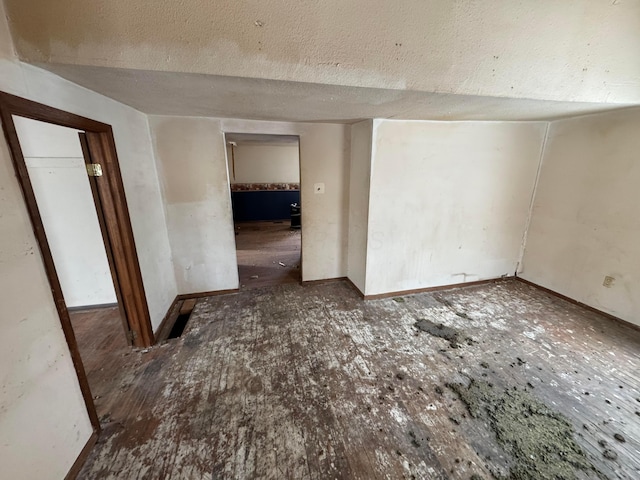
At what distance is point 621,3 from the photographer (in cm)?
181

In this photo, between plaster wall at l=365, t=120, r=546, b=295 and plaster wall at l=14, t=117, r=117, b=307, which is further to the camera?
plaster wall at l=365, t=120, r=546, b=295

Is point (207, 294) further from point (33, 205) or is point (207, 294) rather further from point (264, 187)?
point (264, 187)

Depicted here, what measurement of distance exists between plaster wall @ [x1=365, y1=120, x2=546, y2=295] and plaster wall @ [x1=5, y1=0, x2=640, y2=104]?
110 centimetres

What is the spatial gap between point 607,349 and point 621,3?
2787 mm

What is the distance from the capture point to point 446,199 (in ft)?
10.4

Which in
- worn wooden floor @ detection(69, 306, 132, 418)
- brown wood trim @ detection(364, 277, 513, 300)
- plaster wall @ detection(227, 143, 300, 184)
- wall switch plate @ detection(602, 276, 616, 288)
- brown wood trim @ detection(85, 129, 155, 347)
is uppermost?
plaster wall @ detection(227, 143, 300, 184)

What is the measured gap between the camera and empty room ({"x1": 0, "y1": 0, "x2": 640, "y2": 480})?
4.19ft

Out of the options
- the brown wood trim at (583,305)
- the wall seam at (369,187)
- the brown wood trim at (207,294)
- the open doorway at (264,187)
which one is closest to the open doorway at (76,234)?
the brown wood trim at (207,294)

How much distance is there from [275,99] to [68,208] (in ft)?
8.44

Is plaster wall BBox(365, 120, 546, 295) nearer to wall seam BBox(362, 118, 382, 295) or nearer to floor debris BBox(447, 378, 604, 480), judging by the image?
wall seam BBox(362, 118, 382, 295)

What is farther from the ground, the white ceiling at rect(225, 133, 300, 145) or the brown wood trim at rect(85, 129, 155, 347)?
the white ceiling at rect(225, 133, 300, 145)

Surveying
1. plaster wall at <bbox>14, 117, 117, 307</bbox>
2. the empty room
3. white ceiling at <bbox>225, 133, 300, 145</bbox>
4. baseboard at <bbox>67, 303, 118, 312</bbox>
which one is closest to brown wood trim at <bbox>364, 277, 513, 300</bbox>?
the empty room

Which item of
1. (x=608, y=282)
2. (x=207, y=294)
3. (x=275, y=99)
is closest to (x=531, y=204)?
(x=608, y=282)

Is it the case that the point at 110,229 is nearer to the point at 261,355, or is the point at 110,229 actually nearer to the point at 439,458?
the point at 261,355
